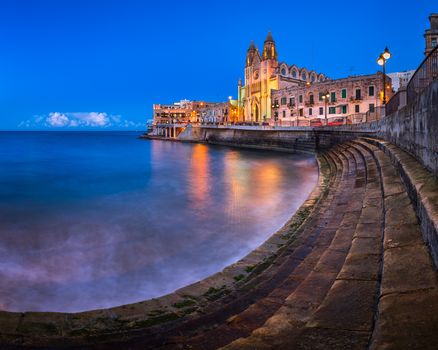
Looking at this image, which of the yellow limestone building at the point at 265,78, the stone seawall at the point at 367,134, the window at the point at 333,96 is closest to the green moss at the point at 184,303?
the stone seawall at the point at 367,134

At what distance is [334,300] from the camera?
3.50 meters

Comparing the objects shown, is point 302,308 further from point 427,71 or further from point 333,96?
point 333,96

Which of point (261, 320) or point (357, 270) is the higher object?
point (357, 270)

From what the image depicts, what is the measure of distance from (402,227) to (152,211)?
998 centimetres

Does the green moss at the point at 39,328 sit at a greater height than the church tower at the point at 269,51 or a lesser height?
lesser

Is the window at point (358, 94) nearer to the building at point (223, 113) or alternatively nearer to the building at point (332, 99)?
the building at point (332, 99)

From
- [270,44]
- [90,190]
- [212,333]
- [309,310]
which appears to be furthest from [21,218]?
[270,44]

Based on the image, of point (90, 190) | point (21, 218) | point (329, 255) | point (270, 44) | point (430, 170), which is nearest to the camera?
point (329, 255)

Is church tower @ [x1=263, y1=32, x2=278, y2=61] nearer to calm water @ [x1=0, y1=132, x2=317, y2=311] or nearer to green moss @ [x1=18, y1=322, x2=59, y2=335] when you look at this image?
calm water @ [x1=0, y1=132, x2=317, y2=311]


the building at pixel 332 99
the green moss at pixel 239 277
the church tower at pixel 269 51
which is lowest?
the green moss at pixel 239 277

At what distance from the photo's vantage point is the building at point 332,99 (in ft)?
165

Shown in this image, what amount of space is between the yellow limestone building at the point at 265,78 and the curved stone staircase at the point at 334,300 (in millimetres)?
66262

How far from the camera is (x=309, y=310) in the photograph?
12.4 feet

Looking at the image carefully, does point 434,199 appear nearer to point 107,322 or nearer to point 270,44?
point 107,322
